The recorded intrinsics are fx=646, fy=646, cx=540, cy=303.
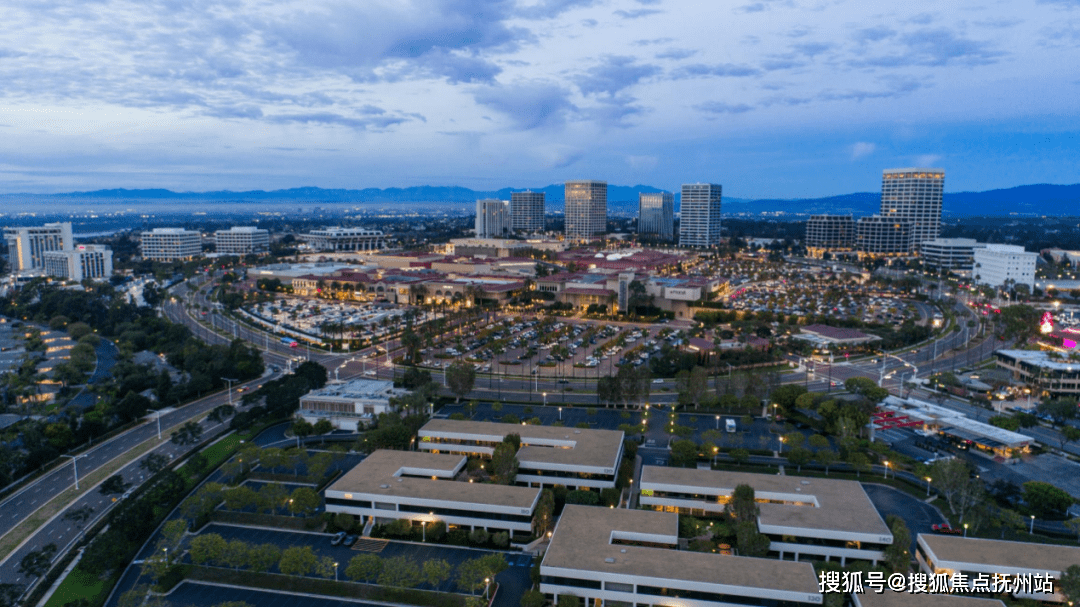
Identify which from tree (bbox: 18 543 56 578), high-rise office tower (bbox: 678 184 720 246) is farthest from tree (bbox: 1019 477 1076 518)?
high-rise office tower (bbox: 678 184 720 246)

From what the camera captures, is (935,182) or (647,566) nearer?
(647,566)

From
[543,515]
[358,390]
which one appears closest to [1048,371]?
[543,515]

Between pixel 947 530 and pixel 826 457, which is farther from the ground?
pixel 826 457

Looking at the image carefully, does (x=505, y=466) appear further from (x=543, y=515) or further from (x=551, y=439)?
(x=551, y=439)

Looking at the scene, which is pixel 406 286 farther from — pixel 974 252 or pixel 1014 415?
pixel 974 252

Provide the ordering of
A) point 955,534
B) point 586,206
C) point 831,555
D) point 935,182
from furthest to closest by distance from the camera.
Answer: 1. point 586,206
2. point 935,182
3. point 955,534
4. point 831,555

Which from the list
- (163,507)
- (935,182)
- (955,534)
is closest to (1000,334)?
(955,534)
